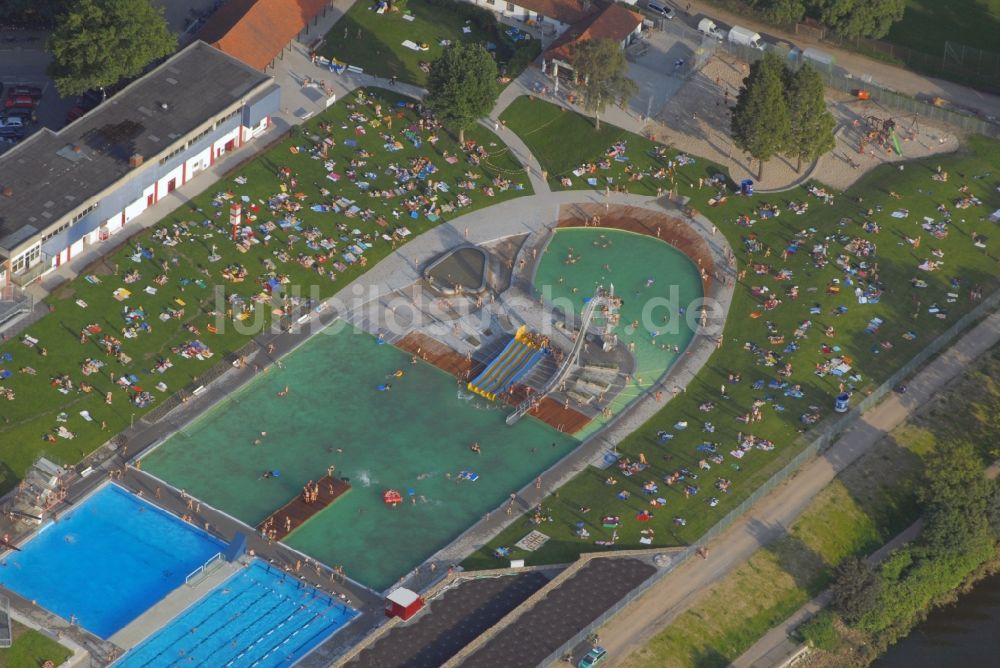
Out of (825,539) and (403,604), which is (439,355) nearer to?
(403,604)

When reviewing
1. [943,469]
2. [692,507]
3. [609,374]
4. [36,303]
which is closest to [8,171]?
[36,303]

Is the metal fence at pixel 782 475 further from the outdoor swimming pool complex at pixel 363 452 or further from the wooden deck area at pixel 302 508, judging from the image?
the wooden deck area at pixel 302 508

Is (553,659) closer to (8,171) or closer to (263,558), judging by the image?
(263,558)

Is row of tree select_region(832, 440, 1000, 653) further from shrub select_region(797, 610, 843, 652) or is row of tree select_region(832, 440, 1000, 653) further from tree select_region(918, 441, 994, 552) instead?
shrub select_region(797, 610, 843, 652)

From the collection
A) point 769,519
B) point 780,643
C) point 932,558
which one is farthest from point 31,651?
point 932,558

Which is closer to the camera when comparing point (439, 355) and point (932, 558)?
point (932, 558)

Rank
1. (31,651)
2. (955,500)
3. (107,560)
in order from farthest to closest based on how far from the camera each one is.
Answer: (955,500), (107,560), (31,651)

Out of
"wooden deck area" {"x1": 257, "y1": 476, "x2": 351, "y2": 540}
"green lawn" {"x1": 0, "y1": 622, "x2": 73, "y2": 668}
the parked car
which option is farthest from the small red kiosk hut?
"green lawn" {"x1": 0, "y1": 622, "x2": 73, "y2": 668}
